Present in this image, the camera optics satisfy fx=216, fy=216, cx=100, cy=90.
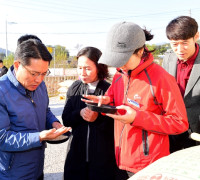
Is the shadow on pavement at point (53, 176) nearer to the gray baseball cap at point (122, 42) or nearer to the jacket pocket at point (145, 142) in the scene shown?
the jacket pocket at point (145, 142)

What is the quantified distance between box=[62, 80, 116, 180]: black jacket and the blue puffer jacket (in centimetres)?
33

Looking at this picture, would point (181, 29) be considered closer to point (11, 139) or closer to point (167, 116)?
point (167, 116)

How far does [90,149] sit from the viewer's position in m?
1.76

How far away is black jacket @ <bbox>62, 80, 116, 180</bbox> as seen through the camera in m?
1.76

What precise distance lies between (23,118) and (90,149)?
61 centimetres

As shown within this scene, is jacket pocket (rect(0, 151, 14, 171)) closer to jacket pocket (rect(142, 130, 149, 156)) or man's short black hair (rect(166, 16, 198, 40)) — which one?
jacket pocket (rect(142, 130, 149, 156))

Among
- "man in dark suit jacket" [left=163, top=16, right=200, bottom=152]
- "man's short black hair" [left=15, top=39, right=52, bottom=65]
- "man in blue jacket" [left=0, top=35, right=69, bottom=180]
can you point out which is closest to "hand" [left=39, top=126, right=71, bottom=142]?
"man in blue jacket" [left=0, top=35, right=69, bottom=180]

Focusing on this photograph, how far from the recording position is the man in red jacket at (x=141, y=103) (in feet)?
4.25

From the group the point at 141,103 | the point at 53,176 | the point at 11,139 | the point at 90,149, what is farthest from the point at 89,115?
the point at 53,176

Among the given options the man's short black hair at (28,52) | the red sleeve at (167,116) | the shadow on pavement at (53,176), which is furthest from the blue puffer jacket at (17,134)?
the shadow on pavement at (53,176)

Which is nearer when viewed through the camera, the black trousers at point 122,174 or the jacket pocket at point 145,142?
the jacket pocket at point 145,142

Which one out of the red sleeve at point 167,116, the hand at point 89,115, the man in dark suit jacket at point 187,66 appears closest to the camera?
the red sleeve at point 167,116

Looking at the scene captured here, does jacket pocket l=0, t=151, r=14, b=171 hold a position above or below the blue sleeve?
below

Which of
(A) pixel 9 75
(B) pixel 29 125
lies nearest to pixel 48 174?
(B) pixel 29 125
